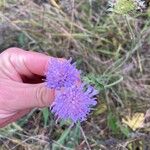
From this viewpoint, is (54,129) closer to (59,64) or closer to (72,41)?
(72,41)

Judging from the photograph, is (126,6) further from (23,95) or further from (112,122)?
(112,122)

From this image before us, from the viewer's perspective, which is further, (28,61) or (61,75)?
(28,61)

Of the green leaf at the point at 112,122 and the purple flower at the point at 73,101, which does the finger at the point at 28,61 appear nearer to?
the purple flower at the point at 73,101

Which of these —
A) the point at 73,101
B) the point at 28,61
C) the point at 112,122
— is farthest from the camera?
the point at 112,122

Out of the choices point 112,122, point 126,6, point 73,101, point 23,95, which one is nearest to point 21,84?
point 23,95

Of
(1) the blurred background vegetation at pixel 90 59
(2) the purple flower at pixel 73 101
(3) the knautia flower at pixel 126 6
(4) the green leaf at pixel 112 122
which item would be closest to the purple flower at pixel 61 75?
(2) the purple flower at pixel 73 101

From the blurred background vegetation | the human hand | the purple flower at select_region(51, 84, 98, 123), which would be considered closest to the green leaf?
the blurred background vegetation
